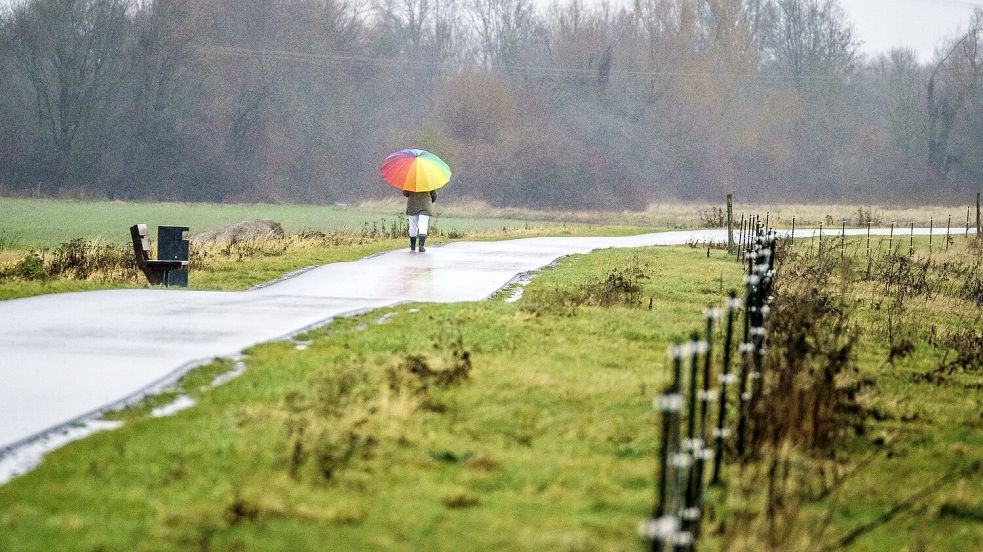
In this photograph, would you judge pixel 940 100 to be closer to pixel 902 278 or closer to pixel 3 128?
pixel 3 128

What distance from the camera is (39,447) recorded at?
7.24 metres

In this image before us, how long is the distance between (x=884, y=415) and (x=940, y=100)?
296ft

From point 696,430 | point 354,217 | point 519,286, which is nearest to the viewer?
point 696,430

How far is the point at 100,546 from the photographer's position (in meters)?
5.58

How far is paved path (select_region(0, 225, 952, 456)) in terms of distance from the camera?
8625mm

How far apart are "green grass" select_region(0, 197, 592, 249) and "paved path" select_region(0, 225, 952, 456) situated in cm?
1680

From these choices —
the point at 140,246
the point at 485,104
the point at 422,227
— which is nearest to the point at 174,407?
the point at 140,246

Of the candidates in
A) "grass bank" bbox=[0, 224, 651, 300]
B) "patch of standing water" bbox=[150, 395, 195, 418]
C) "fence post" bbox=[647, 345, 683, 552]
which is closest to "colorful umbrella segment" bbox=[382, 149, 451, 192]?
"grass bank" bbox=[0, 224, 651, 300]

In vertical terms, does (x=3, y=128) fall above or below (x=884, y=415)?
above

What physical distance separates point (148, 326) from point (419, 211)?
521 inches

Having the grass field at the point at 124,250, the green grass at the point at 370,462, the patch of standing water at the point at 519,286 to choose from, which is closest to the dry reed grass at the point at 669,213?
the grass field at the point at 124,250

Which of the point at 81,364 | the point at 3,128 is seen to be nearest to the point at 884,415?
the point at 81,364

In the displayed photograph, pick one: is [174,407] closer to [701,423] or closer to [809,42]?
[701,423]

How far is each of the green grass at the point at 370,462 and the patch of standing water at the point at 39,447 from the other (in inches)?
4.1
